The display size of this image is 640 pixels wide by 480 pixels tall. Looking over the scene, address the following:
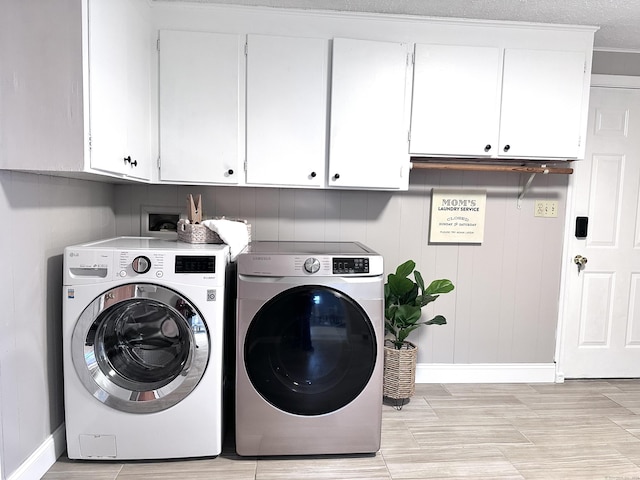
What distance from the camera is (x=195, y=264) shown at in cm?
186

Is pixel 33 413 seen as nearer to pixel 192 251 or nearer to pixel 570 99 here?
pixel 192 251

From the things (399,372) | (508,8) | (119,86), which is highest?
(508,8)

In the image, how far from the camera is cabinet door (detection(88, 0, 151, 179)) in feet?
5.36

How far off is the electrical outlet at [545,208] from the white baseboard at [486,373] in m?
0.99

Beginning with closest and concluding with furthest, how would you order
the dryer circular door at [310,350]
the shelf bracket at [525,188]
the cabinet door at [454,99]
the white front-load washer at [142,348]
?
the white front-load washer at [142,348] → the dryer circular door at [310,350] → the cabinet door at [454,99] → the shelf bracket at [525,188]

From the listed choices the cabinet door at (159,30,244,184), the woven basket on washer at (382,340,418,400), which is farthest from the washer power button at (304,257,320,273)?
the woven basket on washer at (382,340,418,400)

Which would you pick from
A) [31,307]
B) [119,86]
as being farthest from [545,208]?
[31,307]

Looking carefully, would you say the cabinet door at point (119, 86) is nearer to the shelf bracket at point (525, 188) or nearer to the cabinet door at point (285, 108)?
the cabinet door at point (285, 108)

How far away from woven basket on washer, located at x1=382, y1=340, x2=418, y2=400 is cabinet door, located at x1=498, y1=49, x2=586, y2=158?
1.25 metres

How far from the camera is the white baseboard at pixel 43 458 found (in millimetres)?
1697

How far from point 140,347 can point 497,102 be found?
2218 millimetres

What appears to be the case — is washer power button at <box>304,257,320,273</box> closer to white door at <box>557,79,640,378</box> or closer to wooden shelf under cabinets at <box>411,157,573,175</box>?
wooden shelf under cabinets at <box>411,157,573,175</box>

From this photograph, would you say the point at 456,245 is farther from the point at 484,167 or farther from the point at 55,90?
the point at 55,90

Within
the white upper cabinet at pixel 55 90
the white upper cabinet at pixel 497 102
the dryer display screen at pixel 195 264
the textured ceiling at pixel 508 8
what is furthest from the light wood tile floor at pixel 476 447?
the textured ceiling at pixel 508 8
